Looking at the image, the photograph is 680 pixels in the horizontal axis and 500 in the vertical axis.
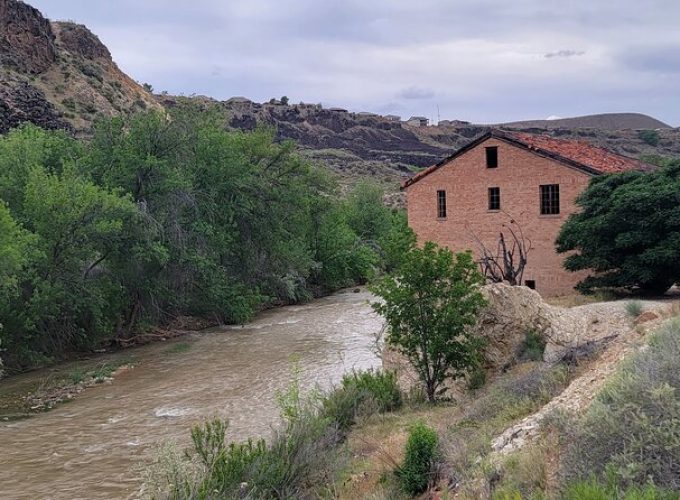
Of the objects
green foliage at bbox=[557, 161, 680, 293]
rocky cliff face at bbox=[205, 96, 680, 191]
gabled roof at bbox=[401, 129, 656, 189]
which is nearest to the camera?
green foliage at bbox=[557, 161, 680, 293]

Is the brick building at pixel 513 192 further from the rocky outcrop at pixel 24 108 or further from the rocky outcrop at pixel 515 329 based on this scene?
the rocky outcrop at pixel 24 108

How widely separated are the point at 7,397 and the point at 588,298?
19114 millimetres

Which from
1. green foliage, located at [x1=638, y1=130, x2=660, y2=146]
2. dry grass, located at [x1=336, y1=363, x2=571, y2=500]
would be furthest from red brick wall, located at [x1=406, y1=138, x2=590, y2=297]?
green foliage, located at [x1=638, y1=130, x2=660, y2=146]

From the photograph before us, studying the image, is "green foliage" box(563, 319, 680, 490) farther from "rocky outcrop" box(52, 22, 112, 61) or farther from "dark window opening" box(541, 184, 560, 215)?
"rocky outcrop" box(52, 22, 112, 61)

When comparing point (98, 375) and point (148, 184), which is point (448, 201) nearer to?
point (148, 184)

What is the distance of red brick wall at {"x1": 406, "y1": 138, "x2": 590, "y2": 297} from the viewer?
2620 cm

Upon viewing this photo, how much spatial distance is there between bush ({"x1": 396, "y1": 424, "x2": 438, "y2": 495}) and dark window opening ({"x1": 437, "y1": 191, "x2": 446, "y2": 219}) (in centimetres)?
2291

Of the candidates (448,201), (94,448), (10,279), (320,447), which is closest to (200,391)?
(94,448)

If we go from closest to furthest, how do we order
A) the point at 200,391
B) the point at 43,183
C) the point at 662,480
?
the point at 662,480 → the point at 200,391 → the point at 43,183

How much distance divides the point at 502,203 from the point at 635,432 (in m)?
23.6

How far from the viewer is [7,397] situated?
16.8m

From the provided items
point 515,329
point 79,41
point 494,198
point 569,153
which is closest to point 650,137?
point 79,41

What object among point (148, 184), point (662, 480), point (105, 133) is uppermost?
point (105, 133)

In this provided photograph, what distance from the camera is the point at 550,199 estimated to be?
26641mm
